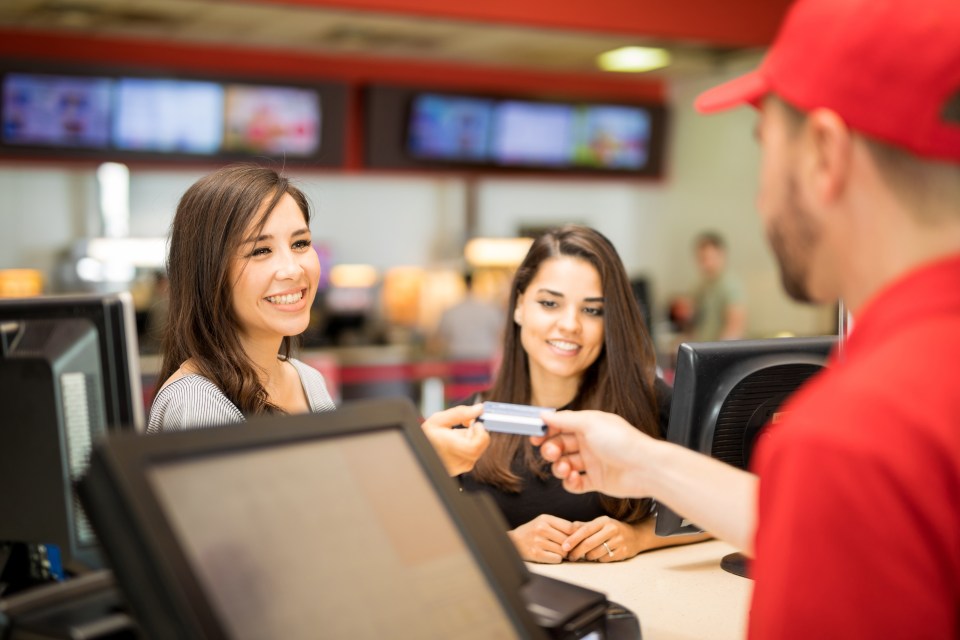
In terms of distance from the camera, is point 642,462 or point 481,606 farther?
point 642,462

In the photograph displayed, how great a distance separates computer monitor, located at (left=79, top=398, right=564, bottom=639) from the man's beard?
404 mm

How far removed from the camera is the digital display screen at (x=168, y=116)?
6.08 metres

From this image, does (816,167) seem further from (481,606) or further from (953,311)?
(481,606)

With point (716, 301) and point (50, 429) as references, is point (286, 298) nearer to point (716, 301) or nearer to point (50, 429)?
point (50, 429)

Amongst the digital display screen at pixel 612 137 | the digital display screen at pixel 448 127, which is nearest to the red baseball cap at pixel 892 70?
the digital display screen at pixel 448 127

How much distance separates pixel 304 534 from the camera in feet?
2.99

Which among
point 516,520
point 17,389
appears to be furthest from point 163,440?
point 516,520

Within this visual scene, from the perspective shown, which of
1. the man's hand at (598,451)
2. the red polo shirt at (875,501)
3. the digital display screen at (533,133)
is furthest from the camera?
the digital display screen at (533,133)

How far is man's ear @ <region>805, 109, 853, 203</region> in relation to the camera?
2.76 feet

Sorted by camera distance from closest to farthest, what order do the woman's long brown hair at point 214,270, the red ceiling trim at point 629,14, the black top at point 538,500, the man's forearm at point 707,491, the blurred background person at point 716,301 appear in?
the man's forearm at point 707,491 < the woman's long brown hair at point 214,270 < the black top at point 538,500 < the red ceiling trim at point 629,14 < the blurred background person at point 716,301

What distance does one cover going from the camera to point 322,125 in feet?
21.9

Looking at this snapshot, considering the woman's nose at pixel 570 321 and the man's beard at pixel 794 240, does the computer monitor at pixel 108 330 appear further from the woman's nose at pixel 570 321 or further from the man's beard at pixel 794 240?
the woman's nose at pixel 570 321

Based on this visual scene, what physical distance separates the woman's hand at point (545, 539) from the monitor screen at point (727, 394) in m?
0.29

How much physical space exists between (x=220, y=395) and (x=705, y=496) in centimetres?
104
